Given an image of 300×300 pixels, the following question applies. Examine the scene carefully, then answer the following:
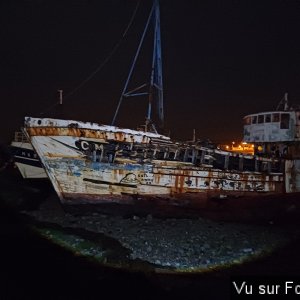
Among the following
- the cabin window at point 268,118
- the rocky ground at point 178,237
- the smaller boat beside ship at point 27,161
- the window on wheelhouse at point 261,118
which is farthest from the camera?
the smaller boat beside ship at point 27,161

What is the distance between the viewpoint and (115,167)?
17578 millimetres

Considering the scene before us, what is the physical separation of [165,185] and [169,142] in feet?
8.48

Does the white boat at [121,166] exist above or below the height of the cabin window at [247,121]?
below

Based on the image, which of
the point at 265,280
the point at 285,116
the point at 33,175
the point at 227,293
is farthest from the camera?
the point at 33,175

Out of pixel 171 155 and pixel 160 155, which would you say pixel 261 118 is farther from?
pixel 160 155

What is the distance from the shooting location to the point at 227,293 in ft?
33.1

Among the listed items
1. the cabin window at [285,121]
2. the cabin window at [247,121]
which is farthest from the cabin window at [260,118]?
the cabin window at [285,121]

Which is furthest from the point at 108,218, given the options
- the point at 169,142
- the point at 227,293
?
the point at 227,293

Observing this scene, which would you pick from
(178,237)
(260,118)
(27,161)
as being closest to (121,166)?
(178,237)

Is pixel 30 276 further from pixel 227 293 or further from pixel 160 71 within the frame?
pixel 160 71

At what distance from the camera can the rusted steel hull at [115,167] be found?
17.4 metres

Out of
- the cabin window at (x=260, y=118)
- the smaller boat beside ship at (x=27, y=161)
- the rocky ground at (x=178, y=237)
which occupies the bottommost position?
the rocky ground at (x=178, y=237)

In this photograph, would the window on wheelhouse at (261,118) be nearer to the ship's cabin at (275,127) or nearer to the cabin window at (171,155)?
the ship's cabin at (275,127)

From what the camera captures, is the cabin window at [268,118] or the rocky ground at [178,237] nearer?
the rocky ground at [178,237]
